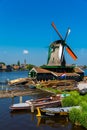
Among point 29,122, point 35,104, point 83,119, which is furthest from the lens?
point 35,104

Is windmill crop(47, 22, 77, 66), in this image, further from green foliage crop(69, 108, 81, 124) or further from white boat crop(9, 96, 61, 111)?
green foliage crop(69, 108, 81, 124)

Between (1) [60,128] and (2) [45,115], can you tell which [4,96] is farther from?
(1) [60,128]

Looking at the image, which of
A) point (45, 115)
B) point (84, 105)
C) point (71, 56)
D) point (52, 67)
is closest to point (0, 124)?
point (45, 115)

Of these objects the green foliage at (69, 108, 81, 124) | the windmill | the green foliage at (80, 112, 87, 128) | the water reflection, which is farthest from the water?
the windmill

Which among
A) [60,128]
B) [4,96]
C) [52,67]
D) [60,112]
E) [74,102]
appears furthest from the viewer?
[52,67]

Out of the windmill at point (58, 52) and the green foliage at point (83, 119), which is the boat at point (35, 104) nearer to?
the green foliage at point (83, 119)

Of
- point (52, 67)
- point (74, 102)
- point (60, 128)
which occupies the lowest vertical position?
point (60, 128)

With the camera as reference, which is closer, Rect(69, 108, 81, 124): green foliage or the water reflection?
Rect(69, 108, 81, 124): green foliage

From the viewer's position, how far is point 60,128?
31.4 m

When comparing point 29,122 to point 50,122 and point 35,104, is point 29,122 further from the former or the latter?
point 35,104

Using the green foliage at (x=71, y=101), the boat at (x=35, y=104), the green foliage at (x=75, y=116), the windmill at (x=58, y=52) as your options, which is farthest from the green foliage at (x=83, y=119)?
the windmill at (x=58, y=52)

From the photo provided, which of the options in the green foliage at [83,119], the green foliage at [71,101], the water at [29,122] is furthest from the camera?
the green foliage at [71,101]

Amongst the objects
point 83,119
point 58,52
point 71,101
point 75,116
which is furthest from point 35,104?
point 58,52

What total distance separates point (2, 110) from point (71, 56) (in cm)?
5145
